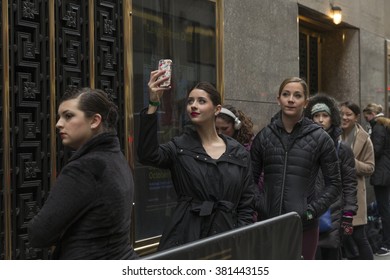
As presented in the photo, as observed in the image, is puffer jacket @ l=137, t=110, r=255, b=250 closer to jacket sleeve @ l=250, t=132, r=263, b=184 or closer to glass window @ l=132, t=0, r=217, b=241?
jacket sleeve @ l=250, t=132, r=263, b=184

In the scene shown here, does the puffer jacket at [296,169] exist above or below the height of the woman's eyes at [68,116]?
below

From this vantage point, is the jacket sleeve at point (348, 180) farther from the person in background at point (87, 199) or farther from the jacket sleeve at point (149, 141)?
the person in background at point (87, 199)

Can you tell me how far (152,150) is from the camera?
3836mm

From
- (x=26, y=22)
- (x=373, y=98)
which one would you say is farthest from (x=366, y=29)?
(x=26, y=22)

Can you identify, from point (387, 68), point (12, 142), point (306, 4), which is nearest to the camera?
point (12, 142)

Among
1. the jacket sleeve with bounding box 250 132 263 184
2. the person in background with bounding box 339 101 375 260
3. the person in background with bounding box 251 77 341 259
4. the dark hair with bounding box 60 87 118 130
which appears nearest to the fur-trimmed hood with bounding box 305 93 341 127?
the person in background with bounding box 251 77 341 259

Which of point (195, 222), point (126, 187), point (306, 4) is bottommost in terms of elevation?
point (195, 222)

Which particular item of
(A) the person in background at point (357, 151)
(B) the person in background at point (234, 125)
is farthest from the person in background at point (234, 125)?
(A) the person in background at point (357, 151)

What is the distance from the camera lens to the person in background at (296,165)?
15.2 ft

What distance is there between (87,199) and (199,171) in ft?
3.92

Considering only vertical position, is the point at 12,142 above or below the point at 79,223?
above

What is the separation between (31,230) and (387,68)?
12.2 m

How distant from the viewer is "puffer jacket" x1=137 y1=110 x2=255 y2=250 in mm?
3811

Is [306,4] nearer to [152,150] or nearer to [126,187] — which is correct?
[152,150]
